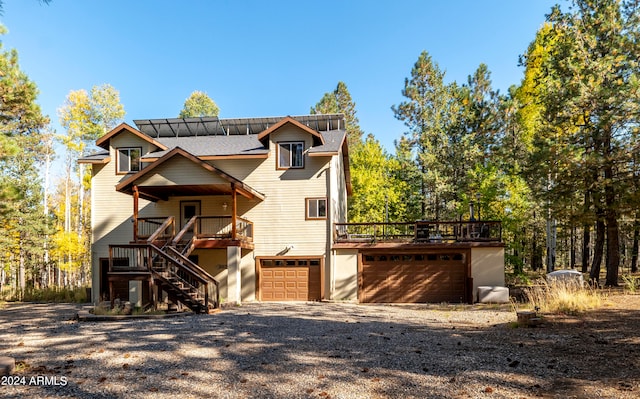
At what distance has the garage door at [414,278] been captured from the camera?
18016 mm

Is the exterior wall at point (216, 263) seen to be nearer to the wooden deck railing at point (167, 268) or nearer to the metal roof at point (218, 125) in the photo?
the wooden deck railing at point (167, 268)

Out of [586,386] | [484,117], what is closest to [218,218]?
[586,386]

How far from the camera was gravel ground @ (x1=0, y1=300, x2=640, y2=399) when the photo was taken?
17.2 ft

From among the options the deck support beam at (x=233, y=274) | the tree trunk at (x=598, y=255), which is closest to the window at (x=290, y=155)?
the deck support beam at (x=233, y=274)

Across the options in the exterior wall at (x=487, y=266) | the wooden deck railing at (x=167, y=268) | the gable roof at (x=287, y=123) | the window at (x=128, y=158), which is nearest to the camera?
the wooden deck railing at (x=167, y=268)

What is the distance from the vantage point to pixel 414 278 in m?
18.2

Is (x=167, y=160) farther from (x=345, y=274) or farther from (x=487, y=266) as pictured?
(x=487, y=266)

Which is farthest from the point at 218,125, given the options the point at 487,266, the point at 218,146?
the point at 487,266

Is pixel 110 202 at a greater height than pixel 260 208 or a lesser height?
greater

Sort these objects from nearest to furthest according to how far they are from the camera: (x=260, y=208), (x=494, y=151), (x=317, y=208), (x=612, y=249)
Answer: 1. (x=612, y=249)
2. (x=317, y=208)
3. (x=260, y=208)
4. (x=494, y=151)

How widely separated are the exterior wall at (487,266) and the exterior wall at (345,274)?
5.10 metres

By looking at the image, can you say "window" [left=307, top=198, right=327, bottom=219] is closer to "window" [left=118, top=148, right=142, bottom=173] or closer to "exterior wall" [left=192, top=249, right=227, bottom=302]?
"exterior wall" [left=192, top=249, right=227, bottom=302]

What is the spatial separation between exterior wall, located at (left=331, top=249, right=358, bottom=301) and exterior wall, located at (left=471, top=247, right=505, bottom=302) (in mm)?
5096

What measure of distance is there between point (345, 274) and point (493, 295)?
620cm
